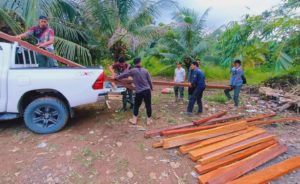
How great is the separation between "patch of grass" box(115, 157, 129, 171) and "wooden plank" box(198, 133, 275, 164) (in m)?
1.17

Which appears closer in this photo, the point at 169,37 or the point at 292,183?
the point at 292,183

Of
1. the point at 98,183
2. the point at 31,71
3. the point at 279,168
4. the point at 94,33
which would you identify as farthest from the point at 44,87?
the point at 94,33

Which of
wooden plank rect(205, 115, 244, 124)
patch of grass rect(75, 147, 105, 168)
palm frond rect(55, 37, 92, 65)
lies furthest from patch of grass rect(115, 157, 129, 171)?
palm frond rect(55, 37, 92, 65)

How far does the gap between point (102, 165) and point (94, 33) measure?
22.2ft

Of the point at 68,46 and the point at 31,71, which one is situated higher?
the point at 68,46

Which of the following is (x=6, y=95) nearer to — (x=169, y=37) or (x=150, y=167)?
(x=150, y=167)

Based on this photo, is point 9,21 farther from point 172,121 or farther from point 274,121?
Answer: point 274,121

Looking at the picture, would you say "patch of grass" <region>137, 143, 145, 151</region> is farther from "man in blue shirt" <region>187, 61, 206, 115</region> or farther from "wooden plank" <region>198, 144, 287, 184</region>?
"man in blue shirt" <region>187, 61, 206, 115</region>

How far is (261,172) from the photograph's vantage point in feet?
12.1

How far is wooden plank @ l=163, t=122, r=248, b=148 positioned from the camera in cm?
459

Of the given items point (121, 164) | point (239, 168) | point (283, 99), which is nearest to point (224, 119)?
point (239, 168)

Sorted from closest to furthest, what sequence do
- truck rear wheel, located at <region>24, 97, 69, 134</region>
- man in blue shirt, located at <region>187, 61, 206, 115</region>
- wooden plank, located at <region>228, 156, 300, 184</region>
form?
wooden plank, located at <region>228, 156, 300, 184</region> → truck rear wheel, located at <region>24, 97, 69, 134</region> → man in blue shirt, located at <region>187, 61, 206, 115</region>

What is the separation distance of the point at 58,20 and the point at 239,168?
25.7 feet

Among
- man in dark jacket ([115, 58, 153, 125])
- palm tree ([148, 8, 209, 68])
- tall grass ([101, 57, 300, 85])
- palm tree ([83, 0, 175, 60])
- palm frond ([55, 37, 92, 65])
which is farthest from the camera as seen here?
tall grass ([101, 57, 300, 85])
